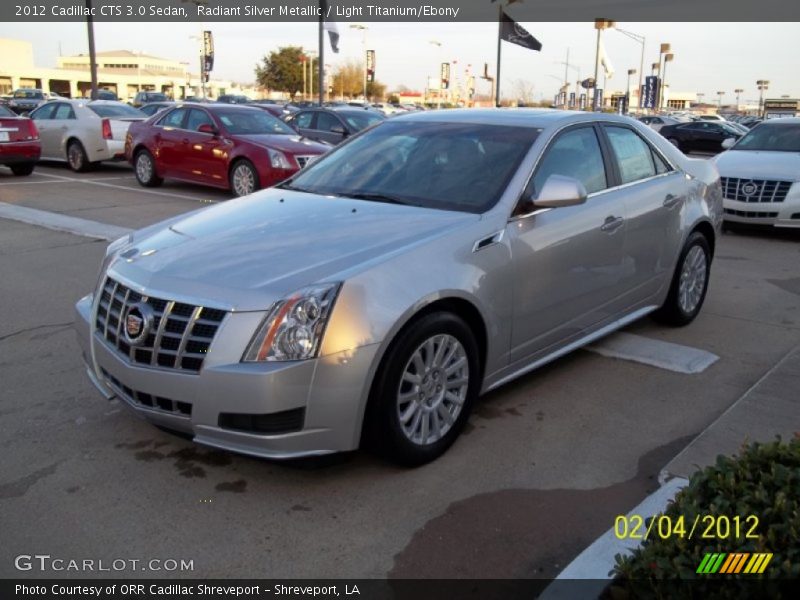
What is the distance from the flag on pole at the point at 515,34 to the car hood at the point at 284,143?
14586 millimetres

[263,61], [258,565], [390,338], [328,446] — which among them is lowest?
[258,565]

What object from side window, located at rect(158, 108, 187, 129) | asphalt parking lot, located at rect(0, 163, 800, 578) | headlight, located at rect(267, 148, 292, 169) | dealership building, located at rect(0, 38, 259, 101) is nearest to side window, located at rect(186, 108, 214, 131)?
side window, located at rect(158, 108, 187, 129)

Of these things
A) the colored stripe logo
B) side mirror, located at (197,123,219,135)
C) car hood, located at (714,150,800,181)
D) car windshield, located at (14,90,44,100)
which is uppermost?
car windshield, located at (14,90,44,100)

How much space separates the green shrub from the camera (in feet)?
6.92

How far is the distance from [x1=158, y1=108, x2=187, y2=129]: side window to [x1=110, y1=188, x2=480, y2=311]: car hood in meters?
9.96

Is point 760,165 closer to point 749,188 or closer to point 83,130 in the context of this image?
point 749,188

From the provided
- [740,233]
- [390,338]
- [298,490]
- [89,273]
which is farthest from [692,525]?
[740,233]

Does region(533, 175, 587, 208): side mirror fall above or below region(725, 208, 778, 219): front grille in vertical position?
above

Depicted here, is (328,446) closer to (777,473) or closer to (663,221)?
(777,473)

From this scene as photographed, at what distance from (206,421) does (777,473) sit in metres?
2.14

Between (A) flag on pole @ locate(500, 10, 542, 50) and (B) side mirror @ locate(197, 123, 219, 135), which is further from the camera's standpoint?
(A) flag on pole @ locate(500, 10, 542, 50)

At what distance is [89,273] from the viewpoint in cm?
732

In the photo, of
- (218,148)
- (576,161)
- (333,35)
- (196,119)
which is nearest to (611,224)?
(576,161)
